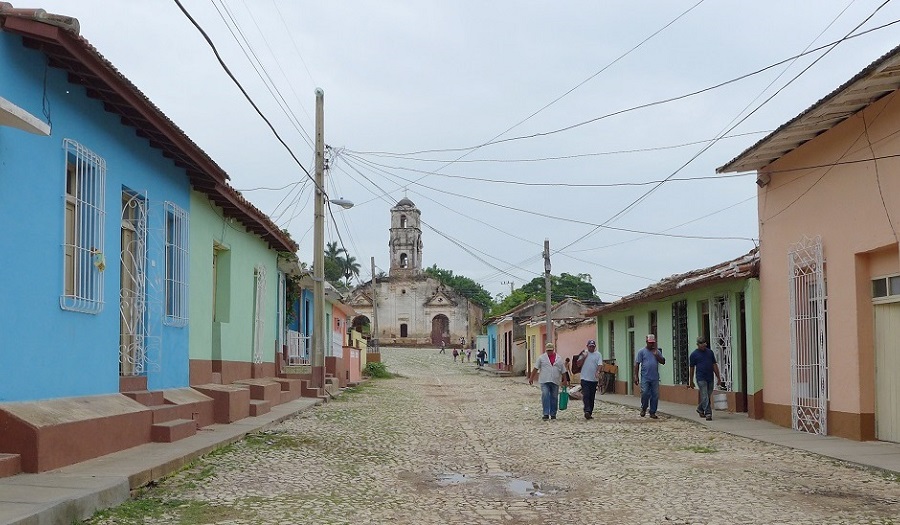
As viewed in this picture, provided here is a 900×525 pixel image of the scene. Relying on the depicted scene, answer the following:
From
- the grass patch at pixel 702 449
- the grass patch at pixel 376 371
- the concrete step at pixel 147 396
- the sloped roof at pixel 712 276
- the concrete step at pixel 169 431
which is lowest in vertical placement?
the grass patch at pixel 376 371

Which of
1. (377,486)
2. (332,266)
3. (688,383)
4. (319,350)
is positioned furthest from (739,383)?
(332,266)

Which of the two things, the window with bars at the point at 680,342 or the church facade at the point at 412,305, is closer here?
the window with bars at the point at 680,342

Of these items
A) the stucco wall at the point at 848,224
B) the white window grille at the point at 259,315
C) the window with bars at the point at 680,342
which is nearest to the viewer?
the stucco wall at the point at 848,224

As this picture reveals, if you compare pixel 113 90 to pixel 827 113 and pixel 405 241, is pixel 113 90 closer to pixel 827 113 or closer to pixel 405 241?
pixel 827 113

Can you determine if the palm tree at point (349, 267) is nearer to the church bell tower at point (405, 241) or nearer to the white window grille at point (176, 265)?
the church bell tower at point (405, 241)

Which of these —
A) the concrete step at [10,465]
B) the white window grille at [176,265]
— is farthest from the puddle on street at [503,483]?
the white window grille at [176,265]

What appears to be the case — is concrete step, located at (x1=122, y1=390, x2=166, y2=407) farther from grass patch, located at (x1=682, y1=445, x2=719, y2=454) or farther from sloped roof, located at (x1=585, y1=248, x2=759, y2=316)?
sloped roof, located at (x1=585, y1=248, x2=759, y2=316)

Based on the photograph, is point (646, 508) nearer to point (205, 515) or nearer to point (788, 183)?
point (205, 515)

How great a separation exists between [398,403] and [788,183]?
11105mm

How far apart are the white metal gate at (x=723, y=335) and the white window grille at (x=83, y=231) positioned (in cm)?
1226

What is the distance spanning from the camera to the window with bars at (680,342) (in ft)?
69.0

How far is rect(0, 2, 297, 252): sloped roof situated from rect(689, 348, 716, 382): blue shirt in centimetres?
825

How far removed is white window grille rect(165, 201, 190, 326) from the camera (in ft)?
42.2

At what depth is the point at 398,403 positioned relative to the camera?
73.7ft
